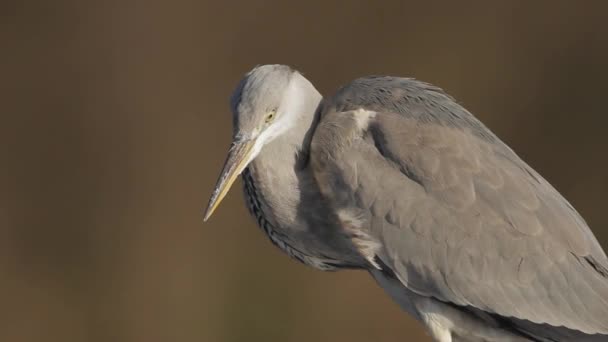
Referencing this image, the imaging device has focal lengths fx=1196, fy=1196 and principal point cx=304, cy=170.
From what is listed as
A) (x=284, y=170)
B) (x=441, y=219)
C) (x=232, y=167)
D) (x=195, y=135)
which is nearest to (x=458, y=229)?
(x=441, y=219)

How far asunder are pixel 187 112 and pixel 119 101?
11.5 inches

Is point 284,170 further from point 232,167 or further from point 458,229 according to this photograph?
point 458,229

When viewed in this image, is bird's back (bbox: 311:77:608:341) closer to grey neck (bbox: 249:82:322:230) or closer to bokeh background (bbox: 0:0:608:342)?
grey neck (bbox: 249:82:322:230)

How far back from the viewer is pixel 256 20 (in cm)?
502

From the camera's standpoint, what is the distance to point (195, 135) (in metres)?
5.00

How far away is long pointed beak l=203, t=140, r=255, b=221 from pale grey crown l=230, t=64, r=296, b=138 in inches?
1.0

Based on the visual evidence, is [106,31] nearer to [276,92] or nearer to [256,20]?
[256,20]

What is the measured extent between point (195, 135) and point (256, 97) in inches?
95.9

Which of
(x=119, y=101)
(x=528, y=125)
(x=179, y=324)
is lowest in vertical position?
(x=179, y=324)

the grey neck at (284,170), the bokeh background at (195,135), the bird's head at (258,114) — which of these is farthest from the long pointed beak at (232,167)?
the bokeh background at (195,135)

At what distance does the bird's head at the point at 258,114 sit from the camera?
8.41 ft

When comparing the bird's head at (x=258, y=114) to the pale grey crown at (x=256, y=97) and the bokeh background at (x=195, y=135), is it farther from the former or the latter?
the bokeh background at (x=195, y=135)

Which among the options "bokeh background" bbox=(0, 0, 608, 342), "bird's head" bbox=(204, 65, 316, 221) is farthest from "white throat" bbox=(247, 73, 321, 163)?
"bokeh background" bbox=(0, 0, 608, 342)

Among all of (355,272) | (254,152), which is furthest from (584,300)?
(355,272)
